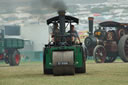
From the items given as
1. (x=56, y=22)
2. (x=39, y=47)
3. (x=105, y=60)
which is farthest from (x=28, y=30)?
(x=56, y=22)

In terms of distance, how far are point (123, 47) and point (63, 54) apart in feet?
59.6

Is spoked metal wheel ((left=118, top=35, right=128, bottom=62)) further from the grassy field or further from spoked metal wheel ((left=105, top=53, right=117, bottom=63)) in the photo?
the grassy field

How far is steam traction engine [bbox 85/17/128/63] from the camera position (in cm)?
3391

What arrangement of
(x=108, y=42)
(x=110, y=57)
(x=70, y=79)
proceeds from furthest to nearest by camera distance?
1. (x=110, y=57)
2. (x=108, y=42)
3. (x=70, y=79)

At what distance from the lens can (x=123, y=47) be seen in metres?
33.8

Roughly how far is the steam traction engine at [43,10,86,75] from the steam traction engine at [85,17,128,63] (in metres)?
15.0

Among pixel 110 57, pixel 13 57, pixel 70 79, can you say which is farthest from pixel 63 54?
pixel 110 57

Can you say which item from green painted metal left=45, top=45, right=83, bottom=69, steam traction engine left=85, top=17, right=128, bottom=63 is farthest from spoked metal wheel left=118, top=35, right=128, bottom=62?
green painted metal left=45, top=45, right=83, bottom=69

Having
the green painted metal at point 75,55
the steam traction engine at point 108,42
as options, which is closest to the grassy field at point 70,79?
the green painted metal at point 75,55

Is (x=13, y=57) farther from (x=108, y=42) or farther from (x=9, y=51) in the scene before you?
(x=108, y=42)

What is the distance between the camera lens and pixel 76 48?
56.5 feet

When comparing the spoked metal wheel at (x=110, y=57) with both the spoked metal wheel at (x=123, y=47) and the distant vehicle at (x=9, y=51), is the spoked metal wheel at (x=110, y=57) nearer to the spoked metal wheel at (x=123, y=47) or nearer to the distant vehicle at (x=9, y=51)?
the spoked metal wheel at (x=123, y=47)

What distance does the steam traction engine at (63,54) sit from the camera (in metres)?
16.2

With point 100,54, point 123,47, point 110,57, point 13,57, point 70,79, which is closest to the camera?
point 70,79
